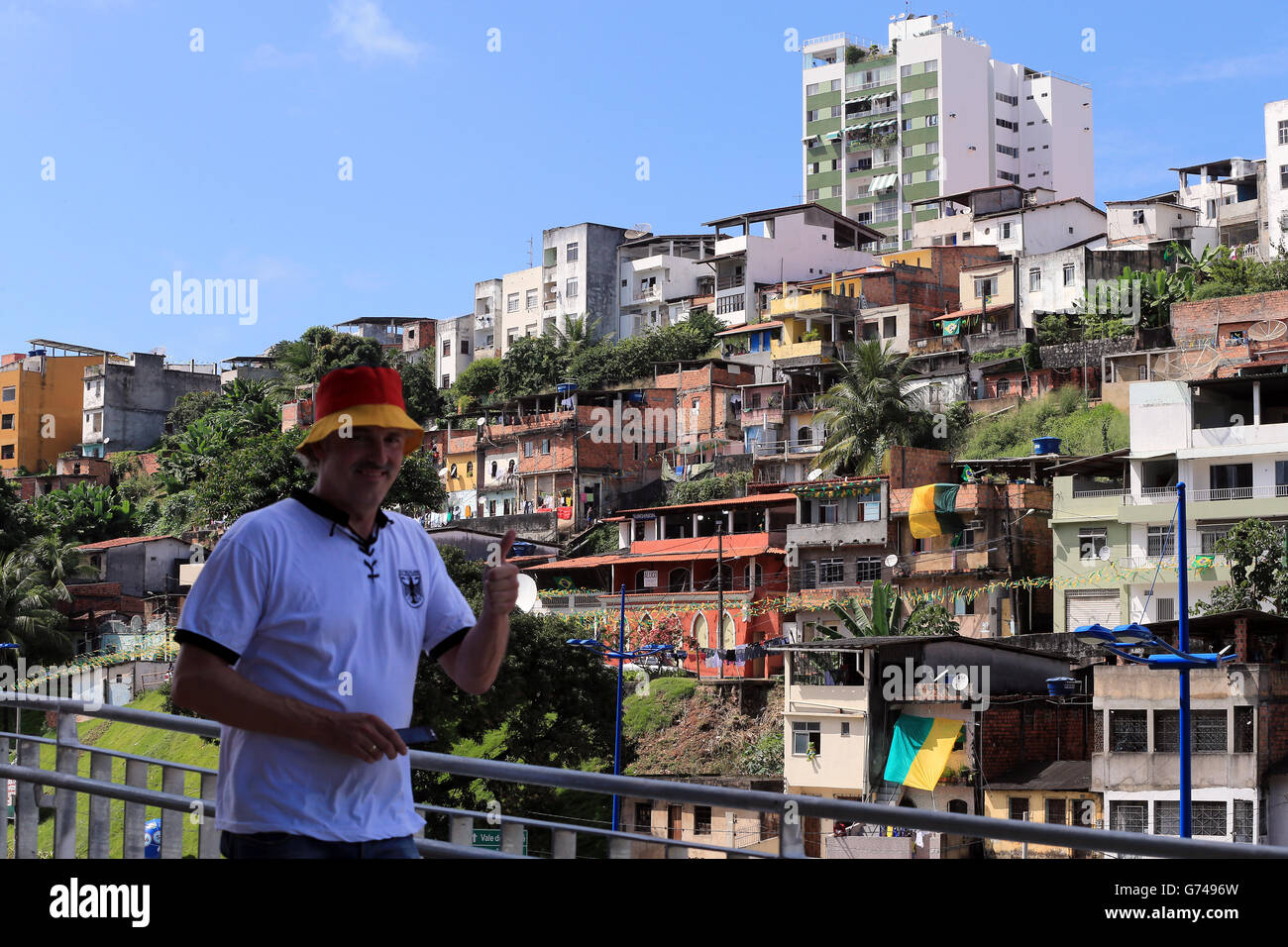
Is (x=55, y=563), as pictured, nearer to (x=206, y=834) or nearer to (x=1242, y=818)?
(x=1242, y=818)

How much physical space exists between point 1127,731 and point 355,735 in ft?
116

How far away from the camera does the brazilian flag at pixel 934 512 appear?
5203cm

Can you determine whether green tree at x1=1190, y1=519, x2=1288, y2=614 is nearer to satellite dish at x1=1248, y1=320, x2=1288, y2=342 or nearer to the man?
satellite dish at x1=1248, y1=320, x2=1288, y2=342

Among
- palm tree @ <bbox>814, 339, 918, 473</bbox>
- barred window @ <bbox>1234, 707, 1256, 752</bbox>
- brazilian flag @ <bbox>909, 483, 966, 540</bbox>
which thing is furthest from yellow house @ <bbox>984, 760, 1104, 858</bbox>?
palm tree @ <bbox>814, 339, 918, 473</bbox>

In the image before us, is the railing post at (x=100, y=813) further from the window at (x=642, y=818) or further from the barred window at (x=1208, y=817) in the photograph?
the window at (x=642, y=818)

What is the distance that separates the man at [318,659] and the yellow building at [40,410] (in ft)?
336

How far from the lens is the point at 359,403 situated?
191 inches

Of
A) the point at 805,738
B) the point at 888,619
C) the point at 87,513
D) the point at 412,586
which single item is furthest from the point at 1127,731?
the point at 87,513

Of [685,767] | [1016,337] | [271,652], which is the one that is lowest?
[685,767]
